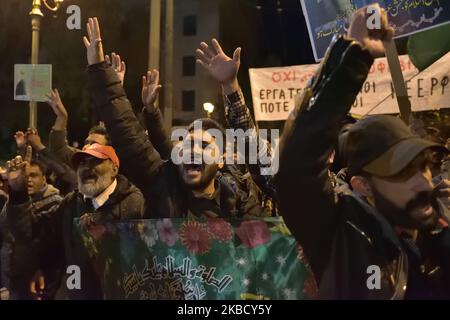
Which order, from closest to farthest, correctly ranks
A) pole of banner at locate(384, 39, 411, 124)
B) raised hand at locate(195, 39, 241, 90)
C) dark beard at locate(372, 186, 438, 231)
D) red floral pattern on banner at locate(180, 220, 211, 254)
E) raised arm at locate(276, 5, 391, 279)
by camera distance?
raised arm at locate(276, 5, 391, 279) → dark beard at locate(372, 186, 438, 231) → pole of banner at locate(384, 39, 411, 124) → red floral pattern on banner at locate(180, 220, 211, 254) → raised hand at locate(195, 39, 241, 90)

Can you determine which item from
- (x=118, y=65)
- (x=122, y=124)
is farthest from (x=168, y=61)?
(x=122, y=124)

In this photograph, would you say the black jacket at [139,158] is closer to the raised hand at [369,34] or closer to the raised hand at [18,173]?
the raised hand at [18,173]

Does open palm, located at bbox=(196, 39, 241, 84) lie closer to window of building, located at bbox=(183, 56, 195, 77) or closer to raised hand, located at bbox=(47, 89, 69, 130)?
window of building, located at bbox=(183, 56, 195, 77)

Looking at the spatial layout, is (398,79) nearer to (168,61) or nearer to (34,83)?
(168,61)

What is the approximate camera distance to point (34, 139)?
10.5 feet

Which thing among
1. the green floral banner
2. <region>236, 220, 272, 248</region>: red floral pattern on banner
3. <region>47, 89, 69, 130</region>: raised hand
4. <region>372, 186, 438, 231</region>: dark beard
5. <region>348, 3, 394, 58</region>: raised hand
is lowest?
the green floral banner

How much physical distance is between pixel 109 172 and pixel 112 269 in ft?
1.65

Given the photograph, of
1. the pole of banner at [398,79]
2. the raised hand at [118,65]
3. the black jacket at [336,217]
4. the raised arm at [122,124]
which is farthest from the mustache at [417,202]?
the raised hand at [118,65]

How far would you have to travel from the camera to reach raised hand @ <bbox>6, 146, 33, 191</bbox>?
3.08m

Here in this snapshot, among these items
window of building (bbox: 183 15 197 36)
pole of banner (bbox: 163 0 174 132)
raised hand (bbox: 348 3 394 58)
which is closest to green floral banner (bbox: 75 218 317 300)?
pole of banner (bbox: 163 0 174 132)

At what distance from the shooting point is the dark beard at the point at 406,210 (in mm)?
2434

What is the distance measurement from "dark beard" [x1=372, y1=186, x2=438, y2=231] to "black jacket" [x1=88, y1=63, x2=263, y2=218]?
2.00 ft

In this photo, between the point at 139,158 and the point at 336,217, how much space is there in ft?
3.29

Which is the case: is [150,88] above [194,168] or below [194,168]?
above
